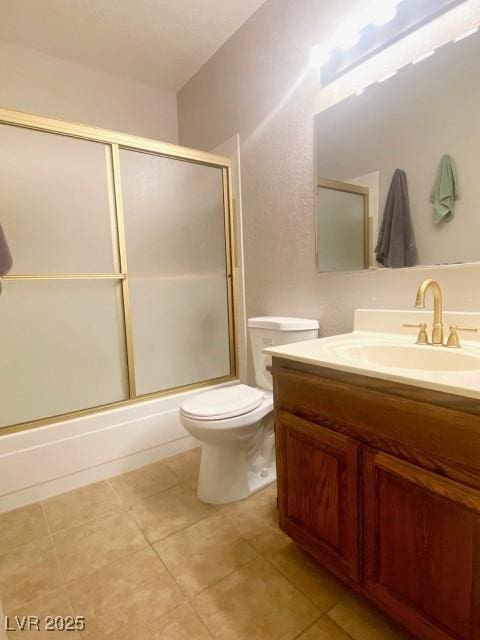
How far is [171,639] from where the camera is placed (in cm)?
93

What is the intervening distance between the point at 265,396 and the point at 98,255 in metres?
1.27

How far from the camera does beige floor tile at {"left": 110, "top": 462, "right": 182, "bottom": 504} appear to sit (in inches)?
64.4

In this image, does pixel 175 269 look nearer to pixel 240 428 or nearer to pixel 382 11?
pixel 240 428

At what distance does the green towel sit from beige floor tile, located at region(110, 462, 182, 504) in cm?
168

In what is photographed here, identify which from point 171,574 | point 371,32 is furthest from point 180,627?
point 371,32

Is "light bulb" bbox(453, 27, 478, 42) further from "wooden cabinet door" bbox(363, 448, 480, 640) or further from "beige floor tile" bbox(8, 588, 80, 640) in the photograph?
"beige floor tile" bbox(8, 588, 80, 640)

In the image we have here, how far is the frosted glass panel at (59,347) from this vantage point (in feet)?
6.00

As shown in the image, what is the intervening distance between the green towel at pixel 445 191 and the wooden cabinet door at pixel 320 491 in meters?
0.86

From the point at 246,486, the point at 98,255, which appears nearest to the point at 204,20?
the point at 98,255

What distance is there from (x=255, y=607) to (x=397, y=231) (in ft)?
4.52

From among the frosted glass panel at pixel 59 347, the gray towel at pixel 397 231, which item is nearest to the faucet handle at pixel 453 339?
the gray towel at pixel 397 231

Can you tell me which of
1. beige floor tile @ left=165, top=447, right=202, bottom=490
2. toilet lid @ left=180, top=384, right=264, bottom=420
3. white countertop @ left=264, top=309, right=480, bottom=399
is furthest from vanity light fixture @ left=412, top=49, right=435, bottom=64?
beige floor tile @ left=165, top=447, right=202, bottom=490

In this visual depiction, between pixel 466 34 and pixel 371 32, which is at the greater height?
pixel 371 32

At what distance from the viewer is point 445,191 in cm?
117
